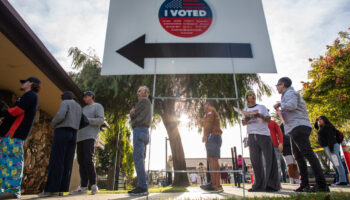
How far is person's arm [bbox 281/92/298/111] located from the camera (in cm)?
263

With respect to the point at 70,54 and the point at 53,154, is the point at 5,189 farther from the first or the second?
the point at 70,54

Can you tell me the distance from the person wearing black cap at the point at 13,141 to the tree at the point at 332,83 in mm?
11540

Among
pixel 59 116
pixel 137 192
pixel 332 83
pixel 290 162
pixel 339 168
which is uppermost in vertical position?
pixel 332 83

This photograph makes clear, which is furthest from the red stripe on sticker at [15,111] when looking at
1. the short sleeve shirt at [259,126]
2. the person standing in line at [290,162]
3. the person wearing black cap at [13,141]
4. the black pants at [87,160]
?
the person standing in line at [290,162]

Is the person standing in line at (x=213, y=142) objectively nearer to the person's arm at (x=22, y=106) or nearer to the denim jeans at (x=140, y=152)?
the denim jeans at (x=140, y=152)

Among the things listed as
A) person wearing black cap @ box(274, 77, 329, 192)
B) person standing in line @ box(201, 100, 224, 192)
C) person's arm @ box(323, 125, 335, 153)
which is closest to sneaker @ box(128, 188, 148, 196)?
person standing in line @ box(201, 100, 224, 192)

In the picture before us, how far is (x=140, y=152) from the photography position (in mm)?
2717

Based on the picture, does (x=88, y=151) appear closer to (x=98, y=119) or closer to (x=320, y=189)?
(x=98, y=119)

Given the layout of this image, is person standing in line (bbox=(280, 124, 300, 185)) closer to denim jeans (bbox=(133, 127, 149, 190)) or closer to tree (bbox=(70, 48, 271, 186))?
tree (bbox=(70, 48, 271, 186))

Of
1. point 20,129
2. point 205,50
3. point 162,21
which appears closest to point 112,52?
point 162,21

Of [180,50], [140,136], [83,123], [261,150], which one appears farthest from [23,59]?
[261,150]

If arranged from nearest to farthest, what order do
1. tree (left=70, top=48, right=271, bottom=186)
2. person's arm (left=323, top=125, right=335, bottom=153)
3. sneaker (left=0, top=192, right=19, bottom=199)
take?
1. sneaker (left=0, top=192, right=19, bottom=199)
2. person's arm (left=323, top=125, right=335, bottom=153)
3. tree (left=70, top=48, right=271, bottom=186)

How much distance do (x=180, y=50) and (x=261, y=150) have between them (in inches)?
Result: 70.0

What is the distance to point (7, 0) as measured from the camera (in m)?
2.13
